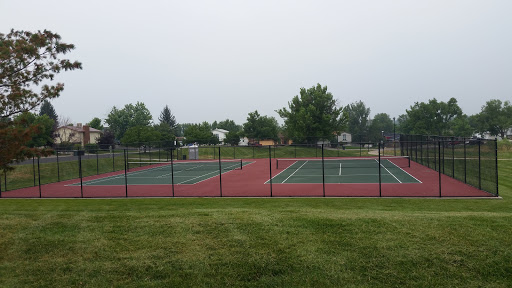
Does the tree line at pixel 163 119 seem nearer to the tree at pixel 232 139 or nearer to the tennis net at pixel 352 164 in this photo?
the tree at pixel 232 139

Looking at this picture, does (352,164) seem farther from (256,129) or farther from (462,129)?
(462,129)

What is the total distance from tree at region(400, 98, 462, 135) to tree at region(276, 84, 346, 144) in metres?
18.9

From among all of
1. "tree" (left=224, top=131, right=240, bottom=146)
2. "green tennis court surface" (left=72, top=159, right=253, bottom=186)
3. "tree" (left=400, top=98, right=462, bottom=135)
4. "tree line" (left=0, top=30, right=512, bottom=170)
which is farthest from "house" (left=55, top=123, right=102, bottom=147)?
"tree" (left=400, top=98, right=462, bottom=135)

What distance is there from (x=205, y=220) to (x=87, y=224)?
2429 millimetres

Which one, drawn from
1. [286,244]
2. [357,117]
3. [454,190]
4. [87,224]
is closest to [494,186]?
[454,190]

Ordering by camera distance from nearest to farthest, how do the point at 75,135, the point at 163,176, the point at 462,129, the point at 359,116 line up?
the point at 163,176 → the point at 75,135 → the point at 462,129 → the point at 359,116

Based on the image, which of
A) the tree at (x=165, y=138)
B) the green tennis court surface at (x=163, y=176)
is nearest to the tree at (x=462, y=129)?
the green tennis court surface at (x=163, y=176)

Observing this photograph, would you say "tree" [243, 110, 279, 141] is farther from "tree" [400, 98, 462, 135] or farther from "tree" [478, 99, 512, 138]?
"tree" [478, 99, 512, 138]

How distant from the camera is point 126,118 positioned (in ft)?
334

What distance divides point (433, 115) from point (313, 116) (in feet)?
91.9

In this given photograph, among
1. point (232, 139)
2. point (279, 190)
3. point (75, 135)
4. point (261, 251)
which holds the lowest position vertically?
point (279, 190)

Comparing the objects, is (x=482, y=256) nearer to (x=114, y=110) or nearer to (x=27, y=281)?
(x=27, y=281)

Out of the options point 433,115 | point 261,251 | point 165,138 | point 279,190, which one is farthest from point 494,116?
point 261,251

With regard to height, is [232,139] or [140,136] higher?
[140,136]
